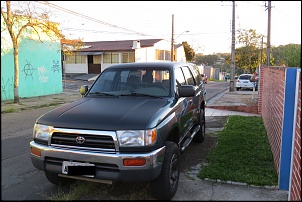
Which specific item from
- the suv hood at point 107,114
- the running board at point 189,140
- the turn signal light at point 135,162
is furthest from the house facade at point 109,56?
the turn signal light at point 135,162

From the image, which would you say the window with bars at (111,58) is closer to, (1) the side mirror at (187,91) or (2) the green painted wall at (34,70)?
(2) the green painted wall at (34,70)

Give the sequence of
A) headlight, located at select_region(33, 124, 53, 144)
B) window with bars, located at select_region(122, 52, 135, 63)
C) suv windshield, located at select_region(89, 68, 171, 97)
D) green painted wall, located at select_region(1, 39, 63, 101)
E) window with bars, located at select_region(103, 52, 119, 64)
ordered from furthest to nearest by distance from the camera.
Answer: window with bars, located at select_region(103, 52, 119, 64) < window with bars, located at select_region(122, 52, 135, 63) < green painted wall, located at select_region(1, 39, 63, 101) < suv windshield, located at select_region(89, 68, 171, 97) < headlight, located at select_region(33, 124, 53, 144)

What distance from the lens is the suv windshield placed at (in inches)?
189

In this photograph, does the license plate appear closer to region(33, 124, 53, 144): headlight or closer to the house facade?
region(33, 124, 53, 144): headlight

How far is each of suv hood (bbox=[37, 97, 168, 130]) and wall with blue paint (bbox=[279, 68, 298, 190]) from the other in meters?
1.61

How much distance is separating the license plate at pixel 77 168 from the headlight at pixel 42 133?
44 cm

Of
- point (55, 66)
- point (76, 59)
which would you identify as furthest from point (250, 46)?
point (55, 66)

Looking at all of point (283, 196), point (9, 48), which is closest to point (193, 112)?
point (283, 196)

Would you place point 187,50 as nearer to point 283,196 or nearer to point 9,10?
point 9,10

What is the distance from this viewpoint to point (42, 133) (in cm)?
379

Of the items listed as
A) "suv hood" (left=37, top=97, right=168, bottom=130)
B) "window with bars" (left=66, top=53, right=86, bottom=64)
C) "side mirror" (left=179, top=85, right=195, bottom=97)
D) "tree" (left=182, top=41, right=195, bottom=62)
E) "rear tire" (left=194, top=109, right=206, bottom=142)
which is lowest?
"rear tire" (left=194, top=109, right=206, bottom=142)

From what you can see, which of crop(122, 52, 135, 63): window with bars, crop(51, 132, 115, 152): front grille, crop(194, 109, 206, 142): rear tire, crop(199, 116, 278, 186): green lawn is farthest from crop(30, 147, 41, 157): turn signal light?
crop(122, 52, 135, 63): window with bars

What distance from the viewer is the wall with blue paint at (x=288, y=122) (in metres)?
3.76

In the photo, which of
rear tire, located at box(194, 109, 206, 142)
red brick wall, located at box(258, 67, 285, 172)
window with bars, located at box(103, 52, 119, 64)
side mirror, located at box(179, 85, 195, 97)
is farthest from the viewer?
window with bars, located at box(103, 52, 119, 64)
